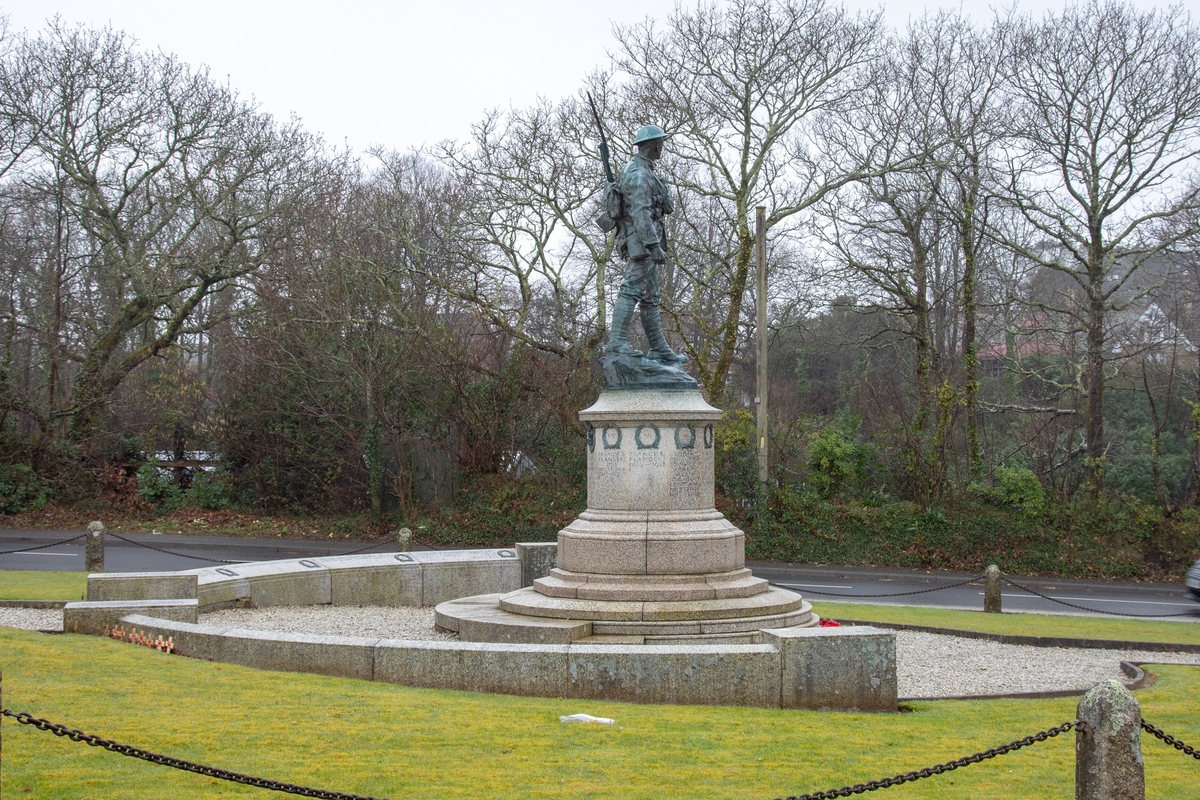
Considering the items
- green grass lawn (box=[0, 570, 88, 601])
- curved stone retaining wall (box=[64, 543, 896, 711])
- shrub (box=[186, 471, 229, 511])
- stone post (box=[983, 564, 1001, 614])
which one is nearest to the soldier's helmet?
curved stone retaining wall (box=[64, 543, 896, 711])

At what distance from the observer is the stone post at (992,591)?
1556 cm

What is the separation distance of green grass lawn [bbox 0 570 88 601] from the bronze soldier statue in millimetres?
7089

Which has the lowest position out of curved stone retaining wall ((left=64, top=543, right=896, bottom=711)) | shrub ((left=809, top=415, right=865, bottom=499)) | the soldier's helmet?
curved stone retaining wall ((left=64, top=543, right=896, bottom=711))

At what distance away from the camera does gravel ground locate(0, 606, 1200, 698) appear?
10.3 metres

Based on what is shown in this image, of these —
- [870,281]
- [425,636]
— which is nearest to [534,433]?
[870,281]

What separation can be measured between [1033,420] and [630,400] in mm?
19688

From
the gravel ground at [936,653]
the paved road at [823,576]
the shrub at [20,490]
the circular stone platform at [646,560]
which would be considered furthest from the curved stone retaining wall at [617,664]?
the shrub at [20,490]

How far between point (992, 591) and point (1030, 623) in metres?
1.33

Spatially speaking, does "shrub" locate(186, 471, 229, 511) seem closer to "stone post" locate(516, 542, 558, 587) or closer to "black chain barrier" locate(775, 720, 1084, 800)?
"stone post" locate(516, 542, 558, 587)

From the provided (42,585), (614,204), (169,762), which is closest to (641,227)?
(614,204)

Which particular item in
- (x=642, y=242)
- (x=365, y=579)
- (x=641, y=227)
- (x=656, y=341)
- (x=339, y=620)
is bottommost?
Result: (x=339, y=620)

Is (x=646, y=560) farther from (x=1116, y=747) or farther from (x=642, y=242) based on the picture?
(x=1116, y=747)

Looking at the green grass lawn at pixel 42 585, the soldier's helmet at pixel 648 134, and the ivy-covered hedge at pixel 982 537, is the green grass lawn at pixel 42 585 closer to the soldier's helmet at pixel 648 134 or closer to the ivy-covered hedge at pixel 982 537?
the soldier's helmet at pixel 648 134

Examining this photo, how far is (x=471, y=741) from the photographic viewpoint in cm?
674
